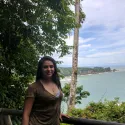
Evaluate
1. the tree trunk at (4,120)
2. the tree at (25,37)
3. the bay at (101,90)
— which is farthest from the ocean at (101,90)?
the tree trunk at (4,120)

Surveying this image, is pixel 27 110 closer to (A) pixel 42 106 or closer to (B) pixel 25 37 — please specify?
(A) pixel 42 106

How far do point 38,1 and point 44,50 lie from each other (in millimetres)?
847

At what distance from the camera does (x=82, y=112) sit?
801cm

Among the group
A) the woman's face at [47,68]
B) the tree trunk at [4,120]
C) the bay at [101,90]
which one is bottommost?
the bay at [101,90]

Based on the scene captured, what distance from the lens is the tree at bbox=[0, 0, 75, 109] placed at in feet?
12.1

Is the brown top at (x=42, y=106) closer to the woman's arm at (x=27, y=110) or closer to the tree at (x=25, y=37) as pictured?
the woman's arm at (x=27, y=110)

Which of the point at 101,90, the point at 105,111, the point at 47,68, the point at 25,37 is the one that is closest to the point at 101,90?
the point at 101,90

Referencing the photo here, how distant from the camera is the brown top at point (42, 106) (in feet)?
5.79

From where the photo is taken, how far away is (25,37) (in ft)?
12.7

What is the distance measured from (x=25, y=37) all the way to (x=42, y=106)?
2.25 meters

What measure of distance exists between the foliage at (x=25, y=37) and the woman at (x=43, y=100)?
6.27 feet

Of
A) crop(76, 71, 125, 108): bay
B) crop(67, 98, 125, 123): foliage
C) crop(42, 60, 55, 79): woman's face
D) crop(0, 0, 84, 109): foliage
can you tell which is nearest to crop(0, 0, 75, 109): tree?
crop(0, 0, 84, 109): foliage

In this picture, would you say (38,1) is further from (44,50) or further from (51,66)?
(51,66)

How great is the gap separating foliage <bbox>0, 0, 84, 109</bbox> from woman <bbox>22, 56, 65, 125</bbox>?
191 centimetres
